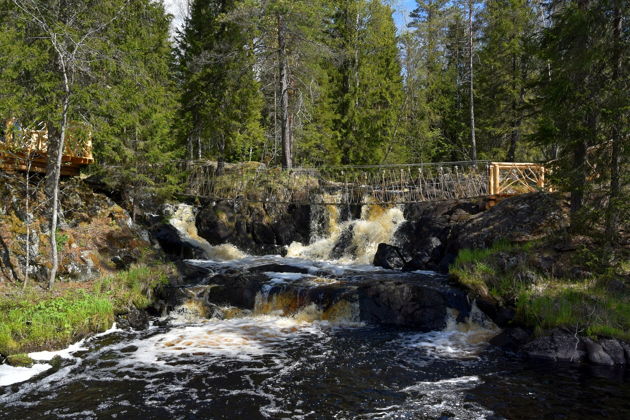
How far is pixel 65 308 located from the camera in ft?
31.3

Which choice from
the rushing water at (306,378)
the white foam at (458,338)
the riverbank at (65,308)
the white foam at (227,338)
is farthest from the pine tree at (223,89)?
the white foam at (458,338)

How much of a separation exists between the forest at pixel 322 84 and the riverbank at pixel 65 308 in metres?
3.96

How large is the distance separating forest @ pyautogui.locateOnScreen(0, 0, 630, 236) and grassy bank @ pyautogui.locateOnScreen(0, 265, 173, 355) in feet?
13.0

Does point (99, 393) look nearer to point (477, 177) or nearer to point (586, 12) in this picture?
point (586, 12)

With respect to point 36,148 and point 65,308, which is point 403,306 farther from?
point 36,148

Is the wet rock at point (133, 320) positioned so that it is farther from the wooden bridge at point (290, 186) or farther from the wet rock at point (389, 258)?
the wet rock at point (389, 258)

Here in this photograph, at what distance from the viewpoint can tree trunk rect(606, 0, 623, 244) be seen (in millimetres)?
9172

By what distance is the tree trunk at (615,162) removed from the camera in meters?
9.17

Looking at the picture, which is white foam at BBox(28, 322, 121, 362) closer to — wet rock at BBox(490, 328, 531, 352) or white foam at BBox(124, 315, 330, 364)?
white foam at BBox(124, 315, 330, 364)

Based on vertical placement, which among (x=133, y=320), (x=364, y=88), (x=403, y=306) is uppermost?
(x=364, y=88)

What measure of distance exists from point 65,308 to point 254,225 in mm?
9759

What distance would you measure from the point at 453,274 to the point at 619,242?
150 inches

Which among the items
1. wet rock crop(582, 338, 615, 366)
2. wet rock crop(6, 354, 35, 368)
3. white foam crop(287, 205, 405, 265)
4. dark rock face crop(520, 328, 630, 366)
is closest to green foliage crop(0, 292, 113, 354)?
wet rock crop(6, 354, 35, 368)

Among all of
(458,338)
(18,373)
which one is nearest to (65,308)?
Answer: (18,373)
